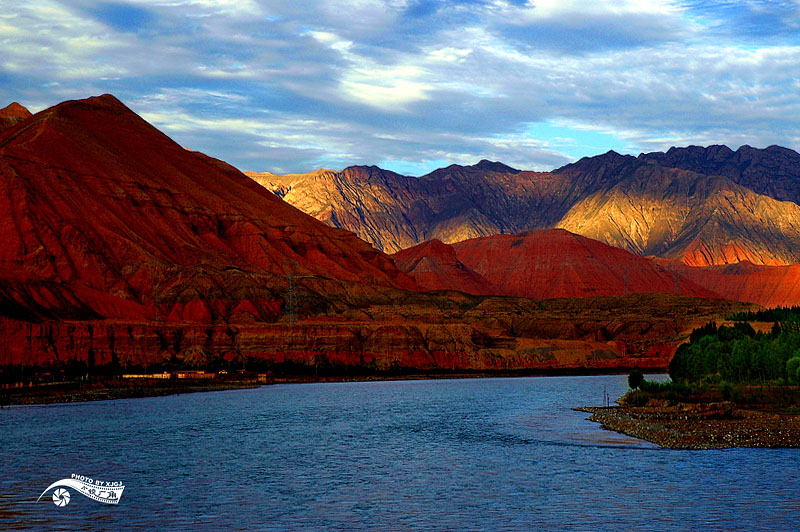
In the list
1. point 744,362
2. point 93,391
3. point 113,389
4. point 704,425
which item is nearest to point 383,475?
point 704,425

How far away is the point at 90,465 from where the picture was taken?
2438 inches

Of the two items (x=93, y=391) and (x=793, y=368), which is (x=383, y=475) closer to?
(x=793, y=368)

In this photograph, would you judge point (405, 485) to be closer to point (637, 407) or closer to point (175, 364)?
point (637, 407)

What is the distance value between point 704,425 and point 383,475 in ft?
98.5

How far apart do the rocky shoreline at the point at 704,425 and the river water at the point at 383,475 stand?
272 cm

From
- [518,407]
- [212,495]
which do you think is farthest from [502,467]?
[518,407]

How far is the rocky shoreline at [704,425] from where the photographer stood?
65250 millimetres

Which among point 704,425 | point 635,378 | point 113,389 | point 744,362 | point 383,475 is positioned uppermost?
point 744,362

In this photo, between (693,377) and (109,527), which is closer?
(109,527)

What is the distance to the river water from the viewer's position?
4247cm

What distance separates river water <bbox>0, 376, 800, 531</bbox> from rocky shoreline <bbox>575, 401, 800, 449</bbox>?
2717mm

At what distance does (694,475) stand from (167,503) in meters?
28.3

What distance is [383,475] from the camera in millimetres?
56812

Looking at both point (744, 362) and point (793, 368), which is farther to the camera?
point (744, 362)
